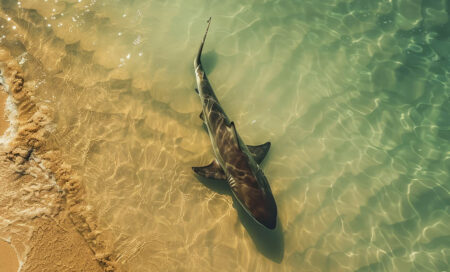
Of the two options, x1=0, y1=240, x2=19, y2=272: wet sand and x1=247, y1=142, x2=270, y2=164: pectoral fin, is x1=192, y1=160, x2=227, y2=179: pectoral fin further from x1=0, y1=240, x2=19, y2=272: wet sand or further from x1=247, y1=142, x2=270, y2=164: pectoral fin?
x1=0, y1=240, x2=19, y2=272: wet sand

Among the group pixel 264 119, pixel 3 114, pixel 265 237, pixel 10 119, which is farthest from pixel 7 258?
pixel 264 119

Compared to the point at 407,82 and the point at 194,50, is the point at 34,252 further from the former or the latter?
the point at 407,82

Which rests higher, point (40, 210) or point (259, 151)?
point (40, 210)

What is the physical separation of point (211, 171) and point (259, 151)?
104 centimetres

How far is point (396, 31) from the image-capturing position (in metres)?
6.52

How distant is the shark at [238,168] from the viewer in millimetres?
3980

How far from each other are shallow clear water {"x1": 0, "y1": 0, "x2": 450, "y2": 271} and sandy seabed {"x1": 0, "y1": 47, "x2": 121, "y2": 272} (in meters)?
0.29

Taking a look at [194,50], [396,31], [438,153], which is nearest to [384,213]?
[438,153]

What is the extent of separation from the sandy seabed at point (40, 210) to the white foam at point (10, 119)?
18mm

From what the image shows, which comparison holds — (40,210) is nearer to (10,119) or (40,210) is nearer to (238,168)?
(10,119)

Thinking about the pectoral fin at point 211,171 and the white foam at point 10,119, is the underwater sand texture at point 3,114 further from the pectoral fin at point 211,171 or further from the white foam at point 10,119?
the pectoral fin at point 211,171

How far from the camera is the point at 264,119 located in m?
5.59

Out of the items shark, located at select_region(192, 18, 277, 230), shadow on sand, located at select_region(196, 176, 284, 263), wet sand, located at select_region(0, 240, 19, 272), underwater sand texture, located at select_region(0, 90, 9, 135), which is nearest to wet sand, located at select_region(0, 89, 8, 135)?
underwater sand texture, located at select_region(0, 90, 9, 135)

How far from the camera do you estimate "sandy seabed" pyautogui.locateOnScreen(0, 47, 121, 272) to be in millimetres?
3947
